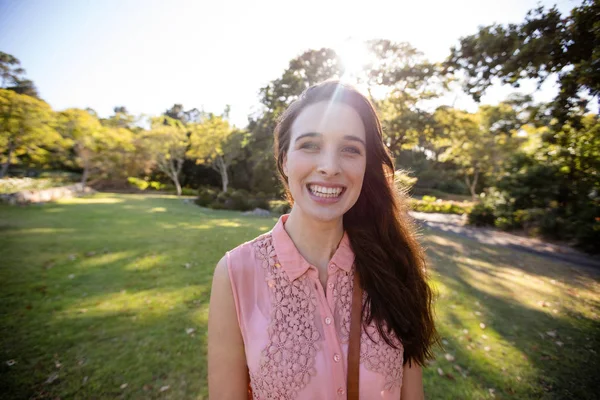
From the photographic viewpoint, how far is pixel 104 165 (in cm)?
2786

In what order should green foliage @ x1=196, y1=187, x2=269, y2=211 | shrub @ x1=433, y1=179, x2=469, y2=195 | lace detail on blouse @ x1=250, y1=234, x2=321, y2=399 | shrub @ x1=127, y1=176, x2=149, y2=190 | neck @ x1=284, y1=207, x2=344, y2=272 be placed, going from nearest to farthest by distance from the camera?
lace detail on blouse @ x1=250, y1=234, x2=321, y2=399 → neck @ x1=284, y1=207, x2=344, y2=272 → green foliage @ x1=196, y1=187, x2=269, y2=211 → shrub @ x1=433, y1=179, x2=469, y2=195 → shrub @ x1=127, y1=176, x2=149, y2=190

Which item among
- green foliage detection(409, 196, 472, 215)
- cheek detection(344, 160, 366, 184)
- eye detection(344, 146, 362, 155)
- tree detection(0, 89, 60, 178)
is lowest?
green foliage detection(409, 196, 472, 215)

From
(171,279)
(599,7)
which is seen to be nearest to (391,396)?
(171,279)

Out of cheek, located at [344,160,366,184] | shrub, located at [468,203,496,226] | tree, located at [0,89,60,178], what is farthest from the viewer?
shrub, located at [468,203,496,226]

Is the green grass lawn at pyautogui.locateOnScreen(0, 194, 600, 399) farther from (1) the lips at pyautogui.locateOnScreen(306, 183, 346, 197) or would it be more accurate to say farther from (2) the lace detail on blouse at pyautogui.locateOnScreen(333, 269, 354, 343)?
(1) the lips at pyautogui.locateOnScreen(306, 183, 346, 197)

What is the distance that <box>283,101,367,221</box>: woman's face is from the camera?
4.62 feet

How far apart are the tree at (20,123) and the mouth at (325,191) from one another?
16953 mm

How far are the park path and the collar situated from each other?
24.3 ft

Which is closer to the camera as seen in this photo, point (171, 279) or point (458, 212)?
point (171, 279)

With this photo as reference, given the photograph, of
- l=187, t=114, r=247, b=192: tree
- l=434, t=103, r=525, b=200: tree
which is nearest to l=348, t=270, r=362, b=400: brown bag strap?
l=434, t=103, r=525, b=200: tree

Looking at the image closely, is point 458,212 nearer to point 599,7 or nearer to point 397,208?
point 599,7

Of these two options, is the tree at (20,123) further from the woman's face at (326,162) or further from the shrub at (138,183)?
the woman's face at (326,162)

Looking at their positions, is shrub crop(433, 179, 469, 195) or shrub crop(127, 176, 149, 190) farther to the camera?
shrub crop(127, 176, 149, 190)

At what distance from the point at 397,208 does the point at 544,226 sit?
1311 centimetres
